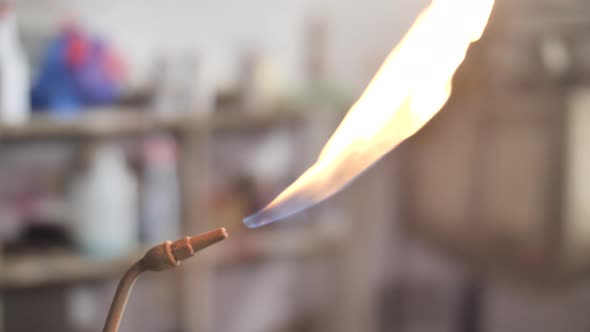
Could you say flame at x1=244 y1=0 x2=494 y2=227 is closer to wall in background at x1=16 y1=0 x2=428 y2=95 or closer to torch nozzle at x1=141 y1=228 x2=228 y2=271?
torch nozzle at x1=141 y1=228 x2=228 y2=271

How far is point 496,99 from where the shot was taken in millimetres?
1536

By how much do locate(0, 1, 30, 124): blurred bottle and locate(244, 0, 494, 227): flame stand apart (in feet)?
3.55

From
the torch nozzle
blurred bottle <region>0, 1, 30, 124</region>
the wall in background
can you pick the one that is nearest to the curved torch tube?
the torch nozzle

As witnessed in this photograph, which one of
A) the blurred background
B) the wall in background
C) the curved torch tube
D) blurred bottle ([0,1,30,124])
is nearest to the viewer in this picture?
the curved torch tube

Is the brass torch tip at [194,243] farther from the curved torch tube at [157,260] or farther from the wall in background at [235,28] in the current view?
the wall in background at [235,28]

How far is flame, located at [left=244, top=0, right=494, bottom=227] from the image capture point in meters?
0.24

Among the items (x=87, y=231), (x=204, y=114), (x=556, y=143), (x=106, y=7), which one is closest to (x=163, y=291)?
(x=87, y=231)

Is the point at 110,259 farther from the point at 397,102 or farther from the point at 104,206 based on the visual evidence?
the point at 397,102

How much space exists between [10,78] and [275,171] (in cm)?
70

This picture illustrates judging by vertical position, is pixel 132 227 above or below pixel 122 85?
below

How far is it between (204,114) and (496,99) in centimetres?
68

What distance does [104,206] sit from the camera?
1.30m

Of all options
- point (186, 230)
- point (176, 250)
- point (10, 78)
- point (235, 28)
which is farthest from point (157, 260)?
point (235, 28)

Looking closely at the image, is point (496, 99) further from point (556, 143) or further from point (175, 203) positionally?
point (175, 203)
